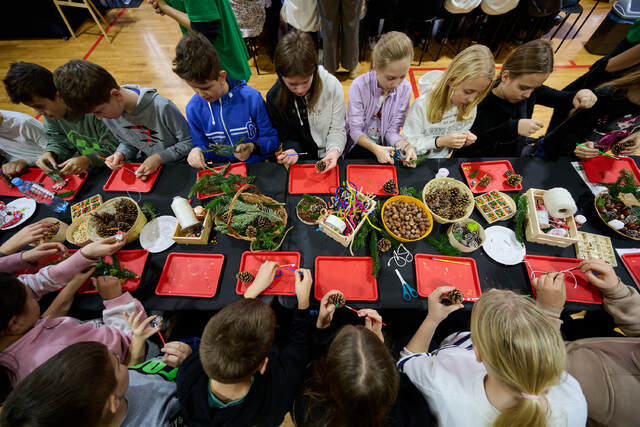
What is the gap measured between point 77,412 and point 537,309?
206cm

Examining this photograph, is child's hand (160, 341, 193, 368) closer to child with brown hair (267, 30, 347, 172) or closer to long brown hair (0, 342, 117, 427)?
A: long brown hair (0, 342, 117, 427)

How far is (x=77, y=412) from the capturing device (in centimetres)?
107

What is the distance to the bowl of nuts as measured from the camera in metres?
1.73

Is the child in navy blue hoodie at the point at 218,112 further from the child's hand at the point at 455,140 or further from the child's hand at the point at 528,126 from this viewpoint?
the child's hand at the point at 528,126

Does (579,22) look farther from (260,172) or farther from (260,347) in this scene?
(260,347)

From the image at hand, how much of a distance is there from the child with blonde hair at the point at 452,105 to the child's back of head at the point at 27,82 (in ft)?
9.87

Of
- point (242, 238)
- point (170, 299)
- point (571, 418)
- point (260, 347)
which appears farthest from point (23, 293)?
point (571, 418)

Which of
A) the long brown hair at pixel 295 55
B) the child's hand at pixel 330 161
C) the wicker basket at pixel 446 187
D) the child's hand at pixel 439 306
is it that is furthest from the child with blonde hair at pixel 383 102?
the child's hand at pixel 439 306

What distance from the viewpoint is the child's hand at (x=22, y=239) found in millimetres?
1740

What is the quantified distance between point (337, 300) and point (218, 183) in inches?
50.8

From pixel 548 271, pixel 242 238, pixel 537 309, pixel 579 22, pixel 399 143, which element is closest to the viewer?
pixel 537 309

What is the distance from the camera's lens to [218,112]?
2312 millimetres

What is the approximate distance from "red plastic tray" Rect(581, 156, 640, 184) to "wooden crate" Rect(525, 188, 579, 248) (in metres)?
0.62

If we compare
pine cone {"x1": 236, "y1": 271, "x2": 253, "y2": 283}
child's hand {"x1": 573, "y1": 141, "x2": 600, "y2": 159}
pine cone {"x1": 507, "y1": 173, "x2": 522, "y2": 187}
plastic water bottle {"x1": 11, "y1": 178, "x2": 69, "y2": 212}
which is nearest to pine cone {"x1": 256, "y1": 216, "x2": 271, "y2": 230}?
pine cone {"x1": 236, "y1": 271, "x2": 253, "y2": 283}
